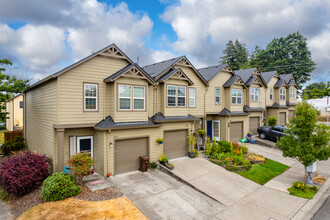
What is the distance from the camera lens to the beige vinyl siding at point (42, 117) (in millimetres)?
11290

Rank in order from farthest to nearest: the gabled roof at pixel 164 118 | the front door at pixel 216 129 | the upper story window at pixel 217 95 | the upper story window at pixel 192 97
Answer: the front door at pixel 216 129 → the upper story window at pixel 217 95 → the upper story window at pixel 192 97 → the gabled roof at pixel 164 118

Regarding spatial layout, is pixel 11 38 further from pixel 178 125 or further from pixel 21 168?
pixel 178 125

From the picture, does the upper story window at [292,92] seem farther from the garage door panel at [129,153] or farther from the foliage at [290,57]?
the garage door panel at [129,153]

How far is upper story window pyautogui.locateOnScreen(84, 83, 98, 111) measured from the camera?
37.8 feet

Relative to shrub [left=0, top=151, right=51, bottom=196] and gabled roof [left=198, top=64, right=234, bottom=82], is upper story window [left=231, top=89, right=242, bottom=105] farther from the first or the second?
shrub [left=0, top=151, right=51, bottom=196]

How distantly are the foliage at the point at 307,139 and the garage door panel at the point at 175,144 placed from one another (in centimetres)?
708

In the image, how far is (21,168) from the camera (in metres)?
9.46

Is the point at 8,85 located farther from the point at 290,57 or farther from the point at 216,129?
the point at 290,57

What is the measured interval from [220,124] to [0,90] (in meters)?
19.5

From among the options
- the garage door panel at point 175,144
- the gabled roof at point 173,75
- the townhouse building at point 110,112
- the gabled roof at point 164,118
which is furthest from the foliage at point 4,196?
the gabled roof at point 173,75

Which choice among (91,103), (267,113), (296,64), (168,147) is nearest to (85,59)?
(91,103)

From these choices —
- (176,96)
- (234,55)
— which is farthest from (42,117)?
(234,55)

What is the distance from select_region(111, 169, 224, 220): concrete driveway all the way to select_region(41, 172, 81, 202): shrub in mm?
2311

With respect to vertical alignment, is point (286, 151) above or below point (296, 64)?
below
